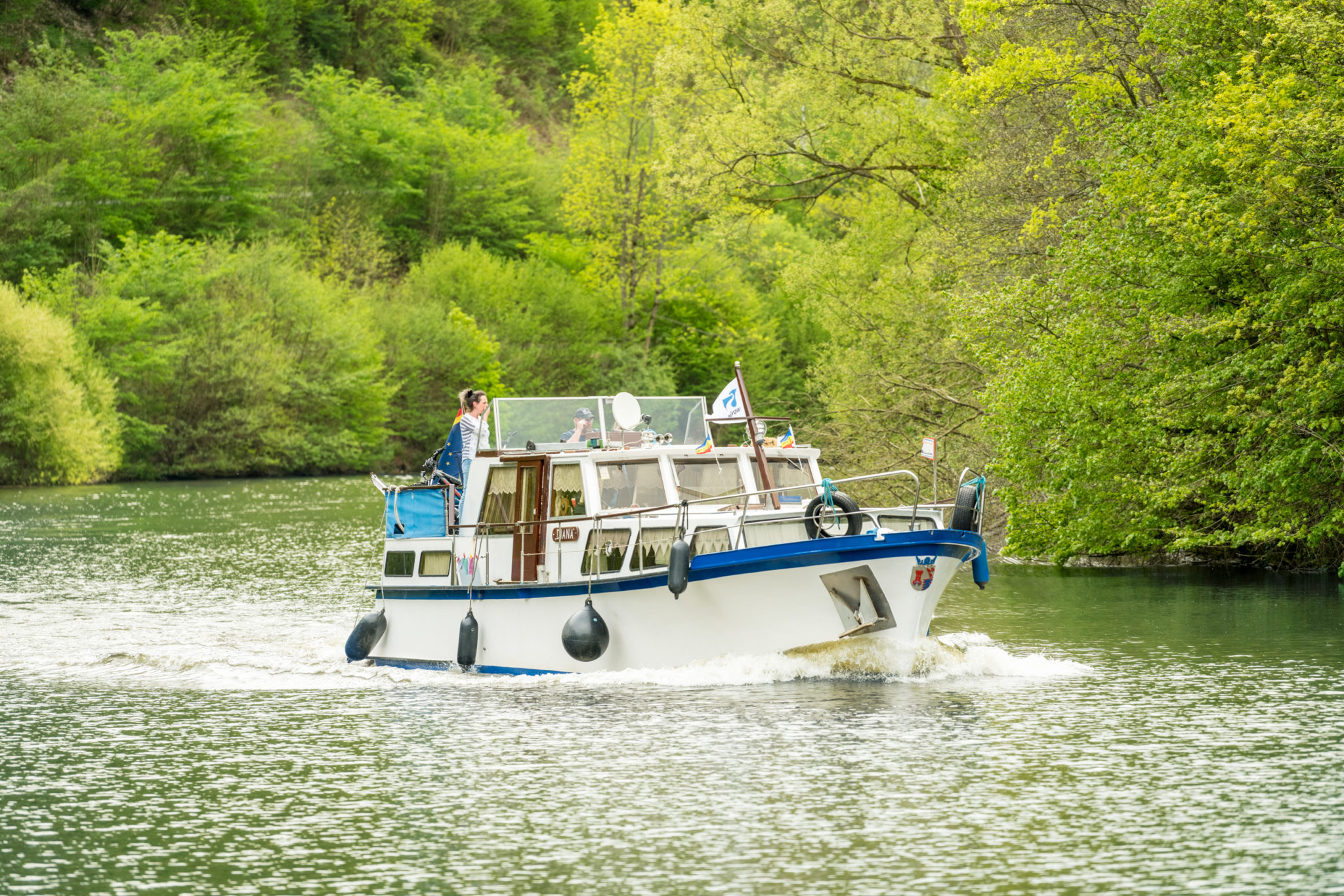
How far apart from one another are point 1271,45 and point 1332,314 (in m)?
4.09

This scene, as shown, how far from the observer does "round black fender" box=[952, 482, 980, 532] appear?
18.1 meters

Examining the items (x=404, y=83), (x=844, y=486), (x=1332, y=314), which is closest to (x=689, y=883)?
(x=1332, y=314)

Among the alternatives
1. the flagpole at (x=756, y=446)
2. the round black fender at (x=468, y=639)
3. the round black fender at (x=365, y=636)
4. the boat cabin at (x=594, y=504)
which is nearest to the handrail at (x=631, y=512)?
the boat cabin at (x=594, y=504)

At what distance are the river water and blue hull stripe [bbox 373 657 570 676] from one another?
0.25 meters

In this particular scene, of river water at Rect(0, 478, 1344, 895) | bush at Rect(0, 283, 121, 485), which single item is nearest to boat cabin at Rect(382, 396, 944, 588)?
river water at Rect(0, 478, 1344, 895)

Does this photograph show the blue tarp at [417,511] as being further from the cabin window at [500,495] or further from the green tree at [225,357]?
the green tree at [225,357]

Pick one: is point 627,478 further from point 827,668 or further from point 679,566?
point 827,668

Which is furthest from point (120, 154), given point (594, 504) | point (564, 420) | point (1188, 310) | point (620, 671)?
point (620, 671)

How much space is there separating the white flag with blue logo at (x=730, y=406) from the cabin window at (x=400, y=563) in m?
4.27

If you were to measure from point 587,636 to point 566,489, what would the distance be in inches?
82.2

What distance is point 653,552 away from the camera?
60.2ft

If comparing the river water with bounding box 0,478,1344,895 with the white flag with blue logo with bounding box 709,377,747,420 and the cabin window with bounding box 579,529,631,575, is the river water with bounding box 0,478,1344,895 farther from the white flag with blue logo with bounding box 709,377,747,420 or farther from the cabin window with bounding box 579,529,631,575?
the white flag with blue logo with bounding box 709,377,747,420

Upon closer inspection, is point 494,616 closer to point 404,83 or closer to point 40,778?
point 40,778

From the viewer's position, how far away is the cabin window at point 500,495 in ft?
64.7
